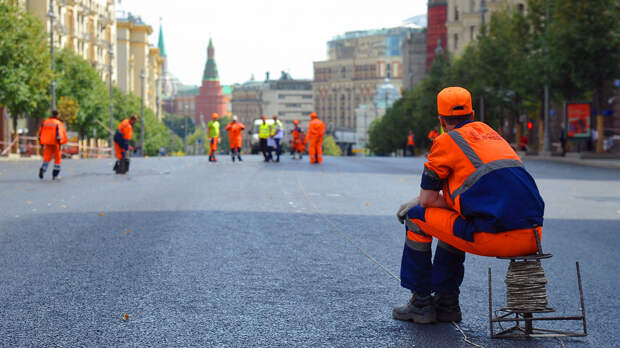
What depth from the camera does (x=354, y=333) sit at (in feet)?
18.6

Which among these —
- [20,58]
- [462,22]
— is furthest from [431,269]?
[462,22]

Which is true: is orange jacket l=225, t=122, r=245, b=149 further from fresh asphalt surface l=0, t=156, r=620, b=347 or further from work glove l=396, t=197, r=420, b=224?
work glove l=396, t=197, r=420, b=224

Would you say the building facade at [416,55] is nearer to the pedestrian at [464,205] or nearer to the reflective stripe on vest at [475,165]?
the pedestrian at [464,205]

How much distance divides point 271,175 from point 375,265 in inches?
664

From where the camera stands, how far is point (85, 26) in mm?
101562

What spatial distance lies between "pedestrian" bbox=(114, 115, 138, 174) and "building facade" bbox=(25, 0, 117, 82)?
57.7m

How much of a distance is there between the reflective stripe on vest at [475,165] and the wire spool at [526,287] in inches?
Result: 19.6

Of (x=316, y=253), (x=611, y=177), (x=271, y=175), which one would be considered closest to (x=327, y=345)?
(x=316, y=253)

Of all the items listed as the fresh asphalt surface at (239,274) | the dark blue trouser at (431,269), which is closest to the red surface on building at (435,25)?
the fresh asphalt surface at (239,274)

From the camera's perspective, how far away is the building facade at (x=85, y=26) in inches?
3408

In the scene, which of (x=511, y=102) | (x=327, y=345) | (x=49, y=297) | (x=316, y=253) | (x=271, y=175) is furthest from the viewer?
(x=511, y=102)

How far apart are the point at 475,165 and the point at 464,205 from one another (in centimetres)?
22

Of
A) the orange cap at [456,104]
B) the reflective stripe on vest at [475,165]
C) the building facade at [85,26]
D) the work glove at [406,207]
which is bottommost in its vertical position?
the work glove at [406,207]

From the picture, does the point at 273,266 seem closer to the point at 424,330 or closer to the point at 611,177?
the point at 424,330
